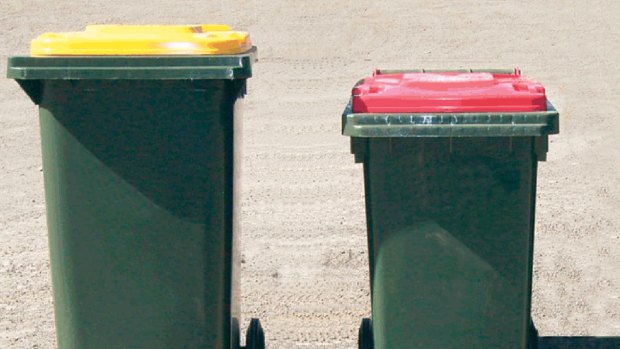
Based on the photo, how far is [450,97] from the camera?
4227 mm

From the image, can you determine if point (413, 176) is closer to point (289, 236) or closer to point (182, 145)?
point (182, 145)

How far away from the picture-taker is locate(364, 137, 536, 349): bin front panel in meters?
4.27

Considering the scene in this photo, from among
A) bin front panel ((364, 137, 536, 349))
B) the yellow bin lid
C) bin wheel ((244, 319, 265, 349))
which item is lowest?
bin wheel ((244, 319, 265, 349))

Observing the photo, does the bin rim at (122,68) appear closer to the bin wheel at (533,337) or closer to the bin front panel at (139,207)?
the bin front panel at (139,207)

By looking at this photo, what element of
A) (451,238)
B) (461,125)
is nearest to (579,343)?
(451,238)

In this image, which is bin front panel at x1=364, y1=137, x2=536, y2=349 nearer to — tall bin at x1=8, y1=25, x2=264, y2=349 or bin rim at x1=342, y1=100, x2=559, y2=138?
bin rim at x1=342, y1=100, x2=559, y2=138

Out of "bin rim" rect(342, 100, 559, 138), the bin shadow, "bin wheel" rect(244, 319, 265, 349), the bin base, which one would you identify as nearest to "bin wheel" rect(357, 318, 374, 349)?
the bin base

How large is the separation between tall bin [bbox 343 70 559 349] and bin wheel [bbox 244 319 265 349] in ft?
2.45

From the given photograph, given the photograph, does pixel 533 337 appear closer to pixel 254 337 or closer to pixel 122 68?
pixel 254 337

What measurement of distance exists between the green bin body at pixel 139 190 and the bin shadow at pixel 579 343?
1885mm

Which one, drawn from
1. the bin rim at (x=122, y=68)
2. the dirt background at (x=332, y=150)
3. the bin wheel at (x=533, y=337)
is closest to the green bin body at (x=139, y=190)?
the bin rim at (x=122, y=68)

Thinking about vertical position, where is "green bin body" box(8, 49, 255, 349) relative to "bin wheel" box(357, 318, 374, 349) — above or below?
above

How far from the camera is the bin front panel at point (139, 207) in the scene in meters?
4.29

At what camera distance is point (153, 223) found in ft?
14.3
